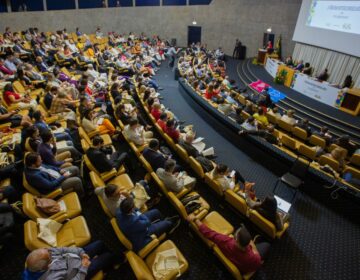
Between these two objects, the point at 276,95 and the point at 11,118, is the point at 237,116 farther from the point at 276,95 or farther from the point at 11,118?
the point at 11,118

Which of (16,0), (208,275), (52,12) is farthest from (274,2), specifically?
(208,275)

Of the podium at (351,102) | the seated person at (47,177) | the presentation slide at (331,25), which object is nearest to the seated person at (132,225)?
the seated person at (47,177)

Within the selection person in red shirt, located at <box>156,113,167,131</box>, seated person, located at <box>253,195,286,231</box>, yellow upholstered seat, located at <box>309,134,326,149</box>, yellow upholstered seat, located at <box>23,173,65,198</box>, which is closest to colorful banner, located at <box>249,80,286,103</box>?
yellow upholstered seat, located at <box>309,134,326,149</box>

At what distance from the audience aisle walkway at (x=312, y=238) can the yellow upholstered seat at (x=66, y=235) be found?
4.58ft

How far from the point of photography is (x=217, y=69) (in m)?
12.5

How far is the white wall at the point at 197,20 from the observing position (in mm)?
14219

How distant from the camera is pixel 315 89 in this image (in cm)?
905

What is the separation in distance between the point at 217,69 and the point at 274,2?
662 centimetres

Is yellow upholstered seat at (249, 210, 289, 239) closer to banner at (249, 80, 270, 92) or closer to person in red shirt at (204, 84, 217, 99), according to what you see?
person in red shirt at (204, 84, 217, 99)

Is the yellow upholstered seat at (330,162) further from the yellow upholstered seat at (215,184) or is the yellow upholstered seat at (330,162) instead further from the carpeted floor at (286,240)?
the yellow upholstered seat at (215,184)

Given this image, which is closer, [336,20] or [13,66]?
[13,66]

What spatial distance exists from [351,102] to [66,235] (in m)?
9.24

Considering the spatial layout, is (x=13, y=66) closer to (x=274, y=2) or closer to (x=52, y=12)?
(x=52, y=12)

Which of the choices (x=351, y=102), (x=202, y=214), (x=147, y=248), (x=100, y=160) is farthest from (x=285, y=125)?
(x=147, y=248)
